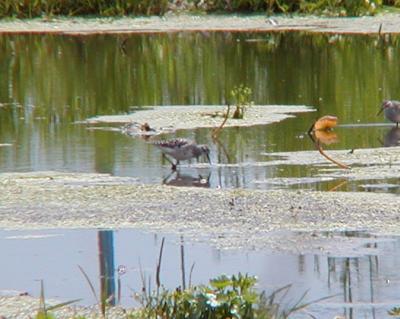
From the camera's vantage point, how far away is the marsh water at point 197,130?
18.6ft

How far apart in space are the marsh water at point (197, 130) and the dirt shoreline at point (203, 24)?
0.45 m

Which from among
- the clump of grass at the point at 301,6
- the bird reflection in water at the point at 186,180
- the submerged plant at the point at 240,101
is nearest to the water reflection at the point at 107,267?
the bird reflection in water at the point at 186,180

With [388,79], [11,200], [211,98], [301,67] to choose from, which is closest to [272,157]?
[11,200]

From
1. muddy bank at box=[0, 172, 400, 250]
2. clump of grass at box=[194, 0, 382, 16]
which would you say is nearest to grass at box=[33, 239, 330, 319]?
muddy bank at box=[0, 172, 400, 250]

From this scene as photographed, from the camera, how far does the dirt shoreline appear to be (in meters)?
18.1

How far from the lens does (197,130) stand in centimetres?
1005

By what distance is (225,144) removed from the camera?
941 centimetres

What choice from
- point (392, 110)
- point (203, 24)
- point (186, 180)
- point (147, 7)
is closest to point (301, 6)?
point (203, 24)

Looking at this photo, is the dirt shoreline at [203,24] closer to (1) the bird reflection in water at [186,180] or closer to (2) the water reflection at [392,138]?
(2) the water reflection at [392,138]

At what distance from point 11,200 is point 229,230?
52.3 inches

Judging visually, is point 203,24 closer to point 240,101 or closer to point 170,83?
Answer: point 170,83

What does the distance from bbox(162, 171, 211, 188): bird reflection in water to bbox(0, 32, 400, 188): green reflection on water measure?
1.26 ft

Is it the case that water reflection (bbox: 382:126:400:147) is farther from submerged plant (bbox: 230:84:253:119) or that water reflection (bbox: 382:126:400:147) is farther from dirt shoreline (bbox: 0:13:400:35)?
dirt shoreline (bbox: 0:13:400:35)

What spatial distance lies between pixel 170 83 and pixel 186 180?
17.4ft
